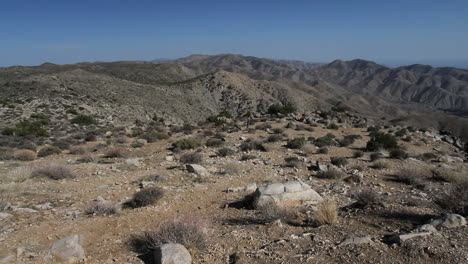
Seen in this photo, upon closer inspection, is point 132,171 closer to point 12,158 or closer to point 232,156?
point 232,156

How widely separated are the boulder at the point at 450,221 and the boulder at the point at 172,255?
174 inches

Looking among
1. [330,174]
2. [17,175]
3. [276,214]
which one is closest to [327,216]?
[276,214]

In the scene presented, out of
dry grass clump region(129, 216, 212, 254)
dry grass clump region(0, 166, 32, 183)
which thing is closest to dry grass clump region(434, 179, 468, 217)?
dry grass clump region(129, 216, 212, 254)

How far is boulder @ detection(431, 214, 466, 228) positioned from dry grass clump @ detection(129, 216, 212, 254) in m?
4.15

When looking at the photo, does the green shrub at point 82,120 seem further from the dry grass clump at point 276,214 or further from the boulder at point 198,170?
the dry grass clump at point 276,214

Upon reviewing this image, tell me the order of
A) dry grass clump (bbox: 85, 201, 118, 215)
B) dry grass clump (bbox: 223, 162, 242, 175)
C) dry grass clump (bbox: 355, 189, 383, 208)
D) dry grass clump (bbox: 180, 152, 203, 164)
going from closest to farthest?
dry grass clump (bbox: 355, 189, 383, 208) < dry grass clump (bbox: 85, 201, 118, 215) < dry grass clump (bbox: 223, 162, 242, 175) < dry grass clump (bbox: 180, 152, 203, 164)

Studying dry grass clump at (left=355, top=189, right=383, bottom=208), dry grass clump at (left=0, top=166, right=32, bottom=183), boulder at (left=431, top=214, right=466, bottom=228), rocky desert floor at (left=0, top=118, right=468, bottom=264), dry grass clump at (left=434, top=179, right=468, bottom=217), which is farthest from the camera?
dry grass clump at (left=0, top=166, right=32, bottom=183)

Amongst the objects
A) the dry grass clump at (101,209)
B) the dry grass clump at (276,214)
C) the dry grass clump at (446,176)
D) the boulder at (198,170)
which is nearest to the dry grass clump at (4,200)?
the dry grass clump at (101,209)

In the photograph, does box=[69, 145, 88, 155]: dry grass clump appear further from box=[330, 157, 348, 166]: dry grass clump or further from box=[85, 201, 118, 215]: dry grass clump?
box=[330, 157, 348, 166]: dry grass clump

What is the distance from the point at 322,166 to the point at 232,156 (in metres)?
4.35

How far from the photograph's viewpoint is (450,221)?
4832mm

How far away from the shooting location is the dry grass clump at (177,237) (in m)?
4.82

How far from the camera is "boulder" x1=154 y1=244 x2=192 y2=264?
14.0 ft

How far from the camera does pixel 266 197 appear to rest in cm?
677
